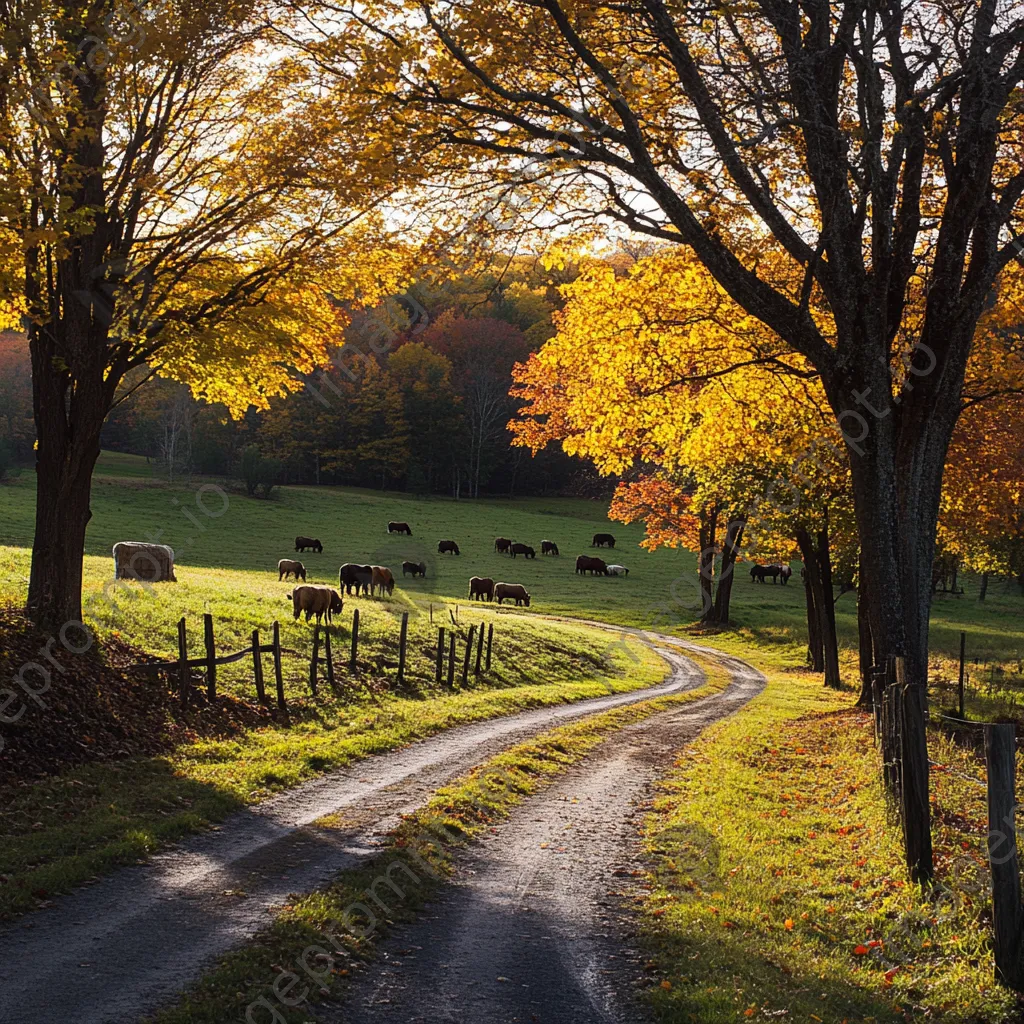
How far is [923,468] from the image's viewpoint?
13258mm

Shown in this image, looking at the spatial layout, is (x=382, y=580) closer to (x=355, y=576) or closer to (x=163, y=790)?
(x=355, y=576)

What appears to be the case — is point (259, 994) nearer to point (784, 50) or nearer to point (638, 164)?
point (638, 164)

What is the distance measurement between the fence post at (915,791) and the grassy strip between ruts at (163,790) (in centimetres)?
742

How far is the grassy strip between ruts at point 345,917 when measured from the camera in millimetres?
6367

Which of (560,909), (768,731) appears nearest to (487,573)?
(768,731)

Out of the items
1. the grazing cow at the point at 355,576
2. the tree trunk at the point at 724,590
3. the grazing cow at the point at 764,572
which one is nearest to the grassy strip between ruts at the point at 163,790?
the grazing cow at the point at 355,576

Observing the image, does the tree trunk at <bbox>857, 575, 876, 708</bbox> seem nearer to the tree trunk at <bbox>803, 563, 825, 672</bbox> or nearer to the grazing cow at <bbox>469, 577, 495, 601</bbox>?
the tree trunk at <bbox>803, 563, 825, 672</bbox>

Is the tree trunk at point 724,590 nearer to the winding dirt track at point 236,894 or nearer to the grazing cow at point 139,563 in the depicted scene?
the grazing cow at point 139,563

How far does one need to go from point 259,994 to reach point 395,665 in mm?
16852

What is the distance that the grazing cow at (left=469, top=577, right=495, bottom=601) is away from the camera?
49.6 metres

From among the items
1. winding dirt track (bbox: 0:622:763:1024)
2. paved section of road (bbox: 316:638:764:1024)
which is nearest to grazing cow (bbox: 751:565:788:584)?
winding dirt track (bbox: 0:622:763:1024)

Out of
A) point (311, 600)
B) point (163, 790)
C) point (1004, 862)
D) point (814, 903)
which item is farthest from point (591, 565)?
point (1004, 862)

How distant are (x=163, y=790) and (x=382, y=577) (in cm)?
2994

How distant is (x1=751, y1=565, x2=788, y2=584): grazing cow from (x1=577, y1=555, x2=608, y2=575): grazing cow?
43.8ft
